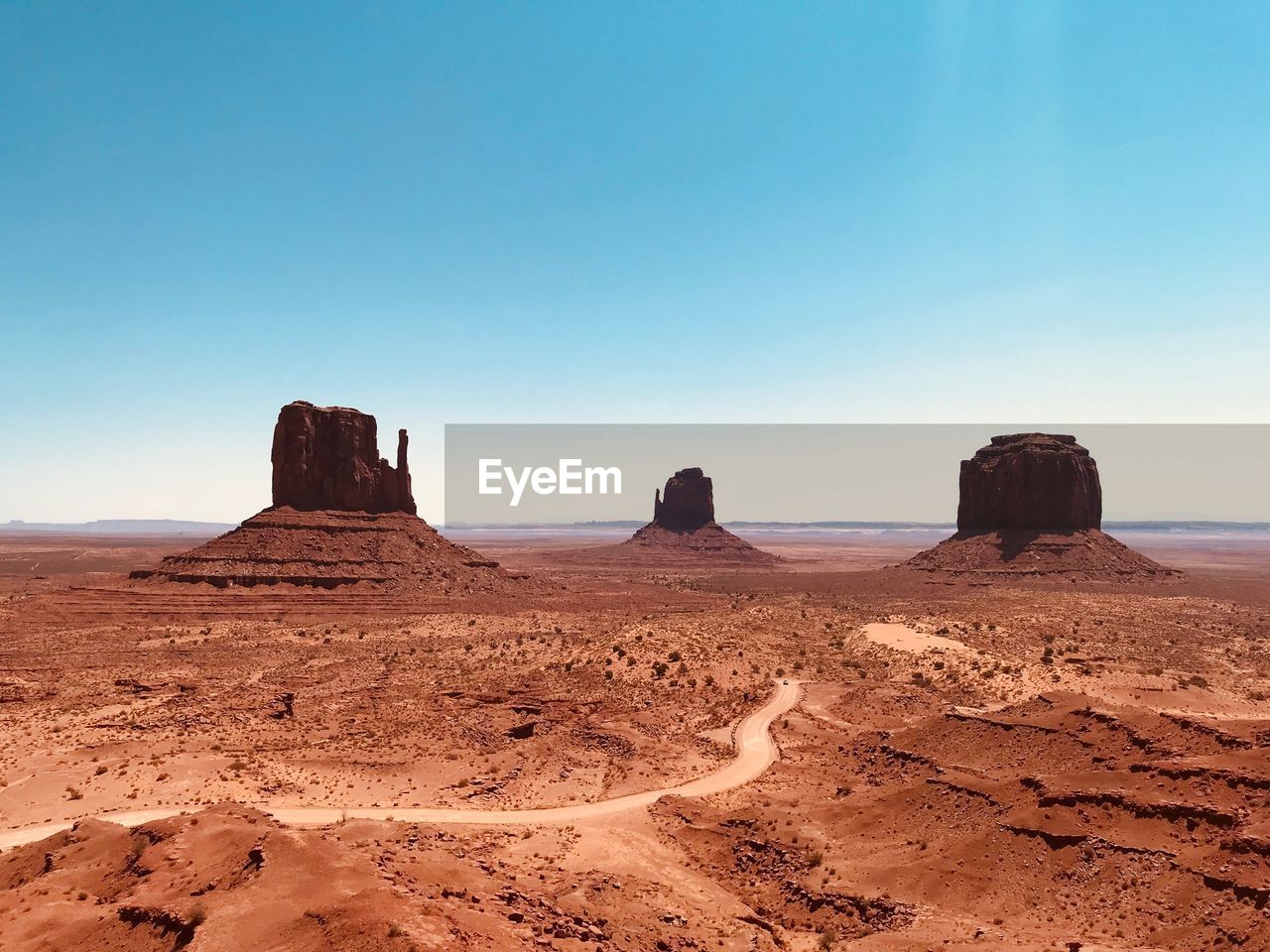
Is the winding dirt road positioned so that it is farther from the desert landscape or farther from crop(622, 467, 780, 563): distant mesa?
crop(622, 467, 780, 563): distant mesa

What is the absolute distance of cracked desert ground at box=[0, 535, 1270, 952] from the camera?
553 inches

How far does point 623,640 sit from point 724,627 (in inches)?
465

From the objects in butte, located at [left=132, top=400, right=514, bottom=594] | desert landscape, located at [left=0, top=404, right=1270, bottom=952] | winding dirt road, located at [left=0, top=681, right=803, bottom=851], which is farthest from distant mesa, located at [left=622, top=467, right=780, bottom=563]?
winding dirt road, located at [left=0, top=681, right=803, bottom=851]

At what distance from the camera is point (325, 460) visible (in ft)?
274

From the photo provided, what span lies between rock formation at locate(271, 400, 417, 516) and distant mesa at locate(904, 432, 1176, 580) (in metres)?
84.5

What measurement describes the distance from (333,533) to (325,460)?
33.0 ft

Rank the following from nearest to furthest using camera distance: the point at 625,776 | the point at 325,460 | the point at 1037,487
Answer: the point at 625,776, the point at 325,460, the point at 1037,487

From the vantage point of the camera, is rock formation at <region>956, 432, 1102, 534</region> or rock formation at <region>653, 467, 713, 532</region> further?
rock formation at <region>653, 467, 713, 532</region>

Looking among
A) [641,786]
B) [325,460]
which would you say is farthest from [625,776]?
[325,460]

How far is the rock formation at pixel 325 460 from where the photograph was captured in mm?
82062

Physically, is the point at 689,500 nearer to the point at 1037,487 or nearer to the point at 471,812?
the point at 1037,487

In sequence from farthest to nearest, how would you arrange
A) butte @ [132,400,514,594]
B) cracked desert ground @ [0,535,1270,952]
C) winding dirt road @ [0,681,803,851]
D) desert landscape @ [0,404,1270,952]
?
butte @ [132,400,514,594] < winding dirt road @ [0,681,803,851] < desert landscape @ [0,404,1270,952] < cracked desert ground @ [0,535,1270,952]

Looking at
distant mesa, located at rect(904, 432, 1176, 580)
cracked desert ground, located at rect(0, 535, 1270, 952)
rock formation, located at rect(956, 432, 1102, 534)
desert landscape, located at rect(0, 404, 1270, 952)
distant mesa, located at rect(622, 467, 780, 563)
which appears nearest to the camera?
cracked desert ground, located at rect(0, 535, 1270, 952)

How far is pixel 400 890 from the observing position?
13.2 metres
